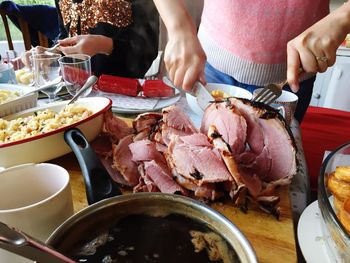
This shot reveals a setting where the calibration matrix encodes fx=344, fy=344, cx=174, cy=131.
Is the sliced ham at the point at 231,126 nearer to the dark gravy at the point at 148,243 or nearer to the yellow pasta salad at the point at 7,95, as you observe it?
the dark gravy at the point at 148,243

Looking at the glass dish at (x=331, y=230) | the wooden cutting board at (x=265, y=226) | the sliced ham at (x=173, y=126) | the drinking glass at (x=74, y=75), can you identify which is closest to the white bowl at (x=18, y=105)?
the drinking glass at (x=74, y=75)

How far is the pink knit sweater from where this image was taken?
1.13 metres

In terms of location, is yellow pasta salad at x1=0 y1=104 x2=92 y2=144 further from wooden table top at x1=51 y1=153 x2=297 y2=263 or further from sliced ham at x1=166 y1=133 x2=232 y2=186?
sliced ham at x1=166 y1=133 x2=232 y2=186

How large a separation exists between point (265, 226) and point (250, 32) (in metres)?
0.76

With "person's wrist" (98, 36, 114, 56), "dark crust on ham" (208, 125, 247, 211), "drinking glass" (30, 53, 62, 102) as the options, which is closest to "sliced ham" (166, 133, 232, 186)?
"dark crust on ham" (208, 125, 247, 211)

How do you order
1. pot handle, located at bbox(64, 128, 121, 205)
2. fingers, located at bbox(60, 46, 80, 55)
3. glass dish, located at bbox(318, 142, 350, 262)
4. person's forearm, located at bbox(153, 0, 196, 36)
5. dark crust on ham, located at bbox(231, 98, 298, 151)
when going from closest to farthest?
1. glass dish, located at bbox(318, 142, 350, 262)
2. pot handle, located at bbox(64, 128, 121, 205)
3. dark crust on ham, located at bbox(231, 98, 298, 151)
4. person's forearm, located at bbox(153, 0, 196, 36)
5. fingers, located at bbox(60, 46, 80, 55)

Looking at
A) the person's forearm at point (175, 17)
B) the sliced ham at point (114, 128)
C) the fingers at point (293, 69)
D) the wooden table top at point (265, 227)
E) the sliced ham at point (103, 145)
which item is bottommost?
the wooden table top at point (265, 227)

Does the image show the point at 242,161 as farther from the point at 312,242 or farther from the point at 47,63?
the point at 47,63

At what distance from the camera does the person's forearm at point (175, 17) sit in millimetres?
966

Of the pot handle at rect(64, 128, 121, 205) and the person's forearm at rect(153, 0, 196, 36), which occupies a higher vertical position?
the person's forearm at rect(153, 0, 196, 36)

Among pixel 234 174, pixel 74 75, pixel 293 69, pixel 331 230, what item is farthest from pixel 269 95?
pixel 74 75

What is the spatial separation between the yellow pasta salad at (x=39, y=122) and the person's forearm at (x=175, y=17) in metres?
0.34

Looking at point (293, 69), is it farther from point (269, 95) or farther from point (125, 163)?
point (125, 163)

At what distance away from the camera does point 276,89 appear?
2.85 feet
